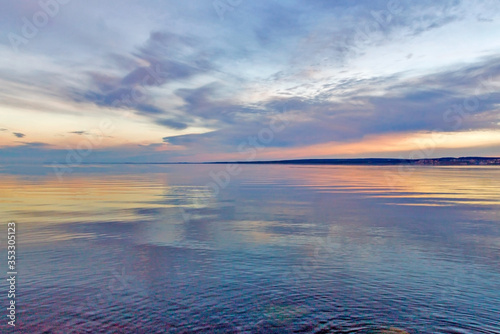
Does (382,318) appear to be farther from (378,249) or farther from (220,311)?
(378,249)

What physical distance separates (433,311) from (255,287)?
6.27 meters

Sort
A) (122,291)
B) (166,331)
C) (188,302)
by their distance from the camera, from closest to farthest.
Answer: (166,331) < (188,302) < (122,291)

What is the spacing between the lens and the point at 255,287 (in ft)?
48.0

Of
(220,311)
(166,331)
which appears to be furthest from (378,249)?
(166,331)

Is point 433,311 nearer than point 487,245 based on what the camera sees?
Yes

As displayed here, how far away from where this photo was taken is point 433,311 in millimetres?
12547

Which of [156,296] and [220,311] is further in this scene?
[156,296]

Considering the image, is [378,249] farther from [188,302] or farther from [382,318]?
[188,302]

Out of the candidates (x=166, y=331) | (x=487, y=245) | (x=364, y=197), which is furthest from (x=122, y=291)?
(x=364, y=197)

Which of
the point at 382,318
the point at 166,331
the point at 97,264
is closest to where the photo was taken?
the point at 166,331

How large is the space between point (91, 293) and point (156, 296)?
2.47 m

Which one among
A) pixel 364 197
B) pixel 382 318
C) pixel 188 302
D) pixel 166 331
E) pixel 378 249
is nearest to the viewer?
pixel 166 331

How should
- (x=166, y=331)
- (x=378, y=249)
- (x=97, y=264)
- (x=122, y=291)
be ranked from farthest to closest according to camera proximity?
(x=378, y=249), (x=97, y=264), (x=122, y=291), (x=166, y=331)

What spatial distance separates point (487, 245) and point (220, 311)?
57.1 ft
